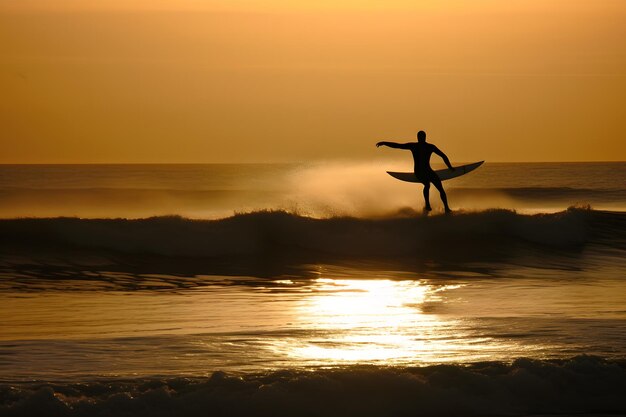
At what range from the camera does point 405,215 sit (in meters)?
23.3

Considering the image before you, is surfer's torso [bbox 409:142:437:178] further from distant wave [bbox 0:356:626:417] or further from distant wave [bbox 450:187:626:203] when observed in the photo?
distant wave [bbox 450:187:626:203]

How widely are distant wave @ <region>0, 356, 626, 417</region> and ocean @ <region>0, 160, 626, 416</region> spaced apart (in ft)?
0.04

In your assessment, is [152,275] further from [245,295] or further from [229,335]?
[229,335]

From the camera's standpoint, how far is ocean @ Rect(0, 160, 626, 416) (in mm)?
8430

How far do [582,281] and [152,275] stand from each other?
6793 mm

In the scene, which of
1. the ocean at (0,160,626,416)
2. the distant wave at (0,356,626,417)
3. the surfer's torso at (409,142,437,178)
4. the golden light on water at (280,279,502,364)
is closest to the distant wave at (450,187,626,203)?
the ocean at (0,160,626,416)

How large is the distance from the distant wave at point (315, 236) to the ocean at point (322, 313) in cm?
5

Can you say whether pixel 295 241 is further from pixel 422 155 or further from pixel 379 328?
pixel 379 328

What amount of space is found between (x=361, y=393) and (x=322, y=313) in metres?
3.70

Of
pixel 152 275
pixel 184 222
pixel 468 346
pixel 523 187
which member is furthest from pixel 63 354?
pixel 523 187

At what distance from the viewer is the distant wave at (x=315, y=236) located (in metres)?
20.1

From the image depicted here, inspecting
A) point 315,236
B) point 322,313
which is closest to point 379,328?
point 322,313

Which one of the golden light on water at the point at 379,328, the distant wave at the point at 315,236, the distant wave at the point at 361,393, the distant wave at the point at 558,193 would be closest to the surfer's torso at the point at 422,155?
the distant wave at the point at 315,236

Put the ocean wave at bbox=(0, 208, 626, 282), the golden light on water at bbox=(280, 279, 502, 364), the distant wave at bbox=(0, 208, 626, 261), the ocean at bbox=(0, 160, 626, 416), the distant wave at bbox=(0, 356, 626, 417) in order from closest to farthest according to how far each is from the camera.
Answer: the distant wave at bbox=(0, 356, 626, 417), the ocean at bbox=(0, 160, 626, 416), the golden light on water at bbox=(280, 279, 502, 364), the ocean wave at bbox=(0, 208, 626, 282), the distant wave at bbox=(0, 208, 626, 261)
